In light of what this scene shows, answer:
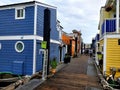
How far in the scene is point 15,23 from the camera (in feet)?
69.4

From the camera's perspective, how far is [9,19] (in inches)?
846

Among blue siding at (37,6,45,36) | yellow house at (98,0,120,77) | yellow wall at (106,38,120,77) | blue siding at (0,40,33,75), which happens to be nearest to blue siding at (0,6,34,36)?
blue siding at (37,6,45,36)

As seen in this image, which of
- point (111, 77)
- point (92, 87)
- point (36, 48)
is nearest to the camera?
point (92, 87)

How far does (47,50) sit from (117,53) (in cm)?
524

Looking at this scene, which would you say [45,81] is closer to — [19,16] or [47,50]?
[47,50]

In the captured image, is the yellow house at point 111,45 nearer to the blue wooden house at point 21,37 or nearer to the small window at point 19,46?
the blue wooden house at point 21,37

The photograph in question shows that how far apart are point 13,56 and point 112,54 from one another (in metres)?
8.65

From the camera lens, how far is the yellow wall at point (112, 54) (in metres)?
17.7

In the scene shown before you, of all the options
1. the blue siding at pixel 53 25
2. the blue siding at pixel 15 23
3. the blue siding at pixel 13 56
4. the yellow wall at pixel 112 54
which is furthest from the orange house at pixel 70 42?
the yellow wall at pixel 112 54

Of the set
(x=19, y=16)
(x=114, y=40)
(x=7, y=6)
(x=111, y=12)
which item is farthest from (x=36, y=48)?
(x=111, y=12)

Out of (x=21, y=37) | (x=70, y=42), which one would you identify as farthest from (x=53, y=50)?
(x=70, y=42)

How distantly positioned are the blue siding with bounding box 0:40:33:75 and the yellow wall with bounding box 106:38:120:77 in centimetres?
643

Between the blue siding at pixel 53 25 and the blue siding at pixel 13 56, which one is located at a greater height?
the blue siding at pixel 53 25

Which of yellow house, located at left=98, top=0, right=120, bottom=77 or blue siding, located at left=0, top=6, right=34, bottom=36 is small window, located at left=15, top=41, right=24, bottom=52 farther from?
yellow house, located at left=98, top=0, right=120, bottom=77
